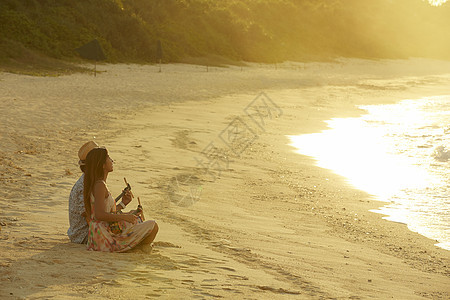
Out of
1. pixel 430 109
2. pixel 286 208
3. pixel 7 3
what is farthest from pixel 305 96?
pixel 286 208

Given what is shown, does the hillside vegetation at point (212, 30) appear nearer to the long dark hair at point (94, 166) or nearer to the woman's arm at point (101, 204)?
the long dark hair at point (94, 166)

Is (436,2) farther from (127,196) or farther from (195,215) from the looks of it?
(127,196)

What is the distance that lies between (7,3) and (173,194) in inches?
1095

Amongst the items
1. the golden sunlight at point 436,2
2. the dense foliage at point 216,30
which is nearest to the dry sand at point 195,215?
the dense foliage at point 216,30

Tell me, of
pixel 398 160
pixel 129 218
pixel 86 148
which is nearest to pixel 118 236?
pixel 129 218

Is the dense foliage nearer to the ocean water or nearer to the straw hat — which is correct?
the ocean water

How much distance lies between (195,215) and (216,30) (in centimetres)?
3962

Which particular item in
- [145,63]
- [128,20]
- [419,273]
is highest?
[128,20]

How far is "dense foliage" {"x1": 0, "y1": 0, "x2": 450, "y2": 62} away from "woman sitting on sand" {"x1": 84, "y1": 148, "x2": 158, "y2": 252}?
23368mm

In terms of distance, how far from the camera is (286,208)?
341 inches

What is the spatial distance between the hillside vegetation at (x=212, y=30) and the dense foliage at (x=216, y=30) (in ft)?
0.20

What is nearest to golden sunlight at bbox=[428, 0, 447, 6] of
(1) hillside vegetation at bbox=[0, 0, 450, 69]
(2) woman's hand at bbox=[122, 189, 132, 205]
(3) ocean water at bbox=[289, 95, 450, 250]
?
(1) hillside vegetation at bbox=[0, 0, 450, 69]

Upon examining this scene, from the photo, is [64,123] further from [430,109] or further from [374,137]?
[430,109]

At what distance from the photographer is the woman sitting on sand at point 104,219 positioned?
561cm
